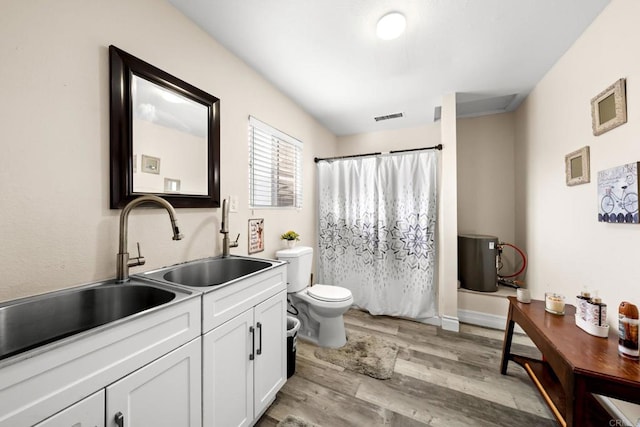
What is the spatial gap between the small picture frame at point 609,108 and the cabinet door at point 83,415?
8.44ft

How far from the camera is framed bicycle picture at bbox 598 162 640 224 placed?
47.4 inches

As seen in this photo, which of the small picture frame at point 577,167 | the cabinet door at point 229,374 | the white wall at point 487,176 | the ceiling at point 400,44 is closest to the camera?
the cabinet door at point 229,374

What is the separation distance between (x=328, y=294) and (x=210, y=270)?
103 cm

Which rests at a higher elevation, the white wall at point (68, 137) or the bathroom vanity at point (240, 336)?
the white wall at point (68, 137)

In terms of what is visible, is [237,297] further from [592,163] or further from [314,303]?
[592,163]

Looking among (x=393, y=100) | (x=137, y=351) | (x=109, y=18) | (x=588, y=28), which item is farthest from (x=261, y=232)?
(x=588, y=28)

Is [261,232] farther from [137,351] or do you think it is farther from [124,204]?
[137,351]

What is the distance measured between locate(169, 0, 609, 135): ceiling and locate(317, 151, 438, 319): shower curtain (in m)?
0.75

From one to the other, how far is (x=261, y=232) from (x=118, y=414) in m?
1.42

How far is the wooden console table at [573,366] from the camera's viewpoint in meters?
0.96

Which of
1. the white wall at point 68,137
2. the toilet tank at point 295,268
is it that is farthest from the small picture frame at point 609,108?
the white wall at point 68,137

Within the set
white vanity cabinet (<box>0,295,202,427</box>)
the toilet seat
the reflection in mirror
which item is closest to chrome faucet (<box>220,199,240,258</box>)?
the reflection in mirror

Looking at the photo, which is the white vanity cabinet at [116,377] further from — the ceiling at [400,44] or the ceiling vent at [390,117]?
the ceiling vent at [390,117]

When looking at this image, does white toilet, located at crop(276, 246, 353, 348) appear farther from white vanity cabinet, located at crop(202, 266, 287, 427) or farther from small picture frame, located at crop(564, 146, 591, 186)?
small picture frame, located at crop(564, 146, 591, 186)
